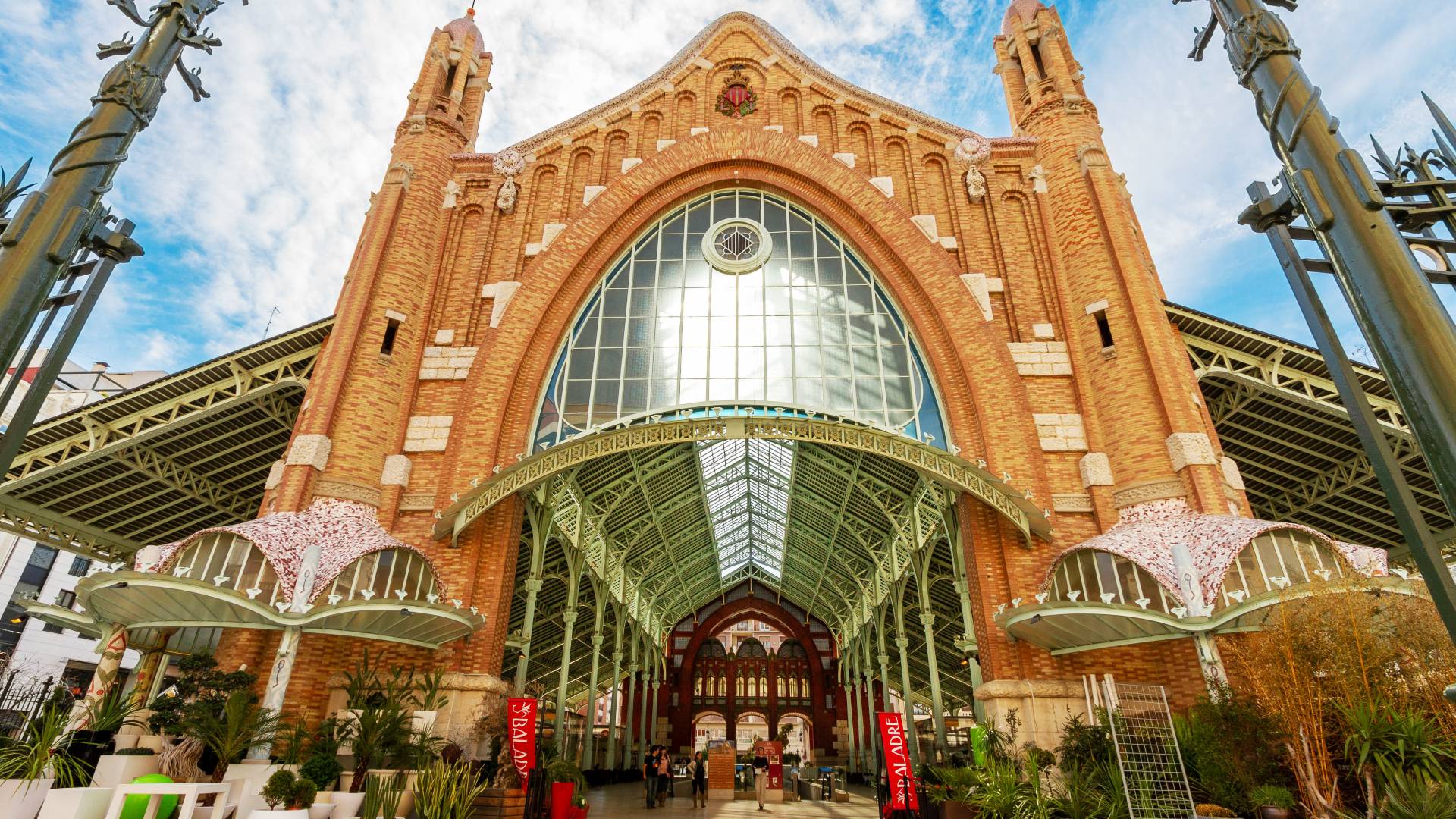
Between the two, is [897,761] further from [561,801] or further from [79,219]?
[79,219]

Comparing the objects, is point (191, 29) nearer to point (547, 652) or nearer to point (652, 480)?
point (652, 480)

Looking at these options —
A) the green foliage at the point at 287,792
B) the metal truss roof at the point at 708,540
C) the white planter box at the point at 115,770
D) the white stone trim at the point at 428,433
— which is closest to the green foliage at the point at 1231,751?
the metal truss roof at the point at 708,540

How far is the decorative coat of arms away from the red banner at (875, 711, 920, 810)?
18.9m

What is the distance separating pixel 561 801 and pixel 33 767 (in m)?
7.99

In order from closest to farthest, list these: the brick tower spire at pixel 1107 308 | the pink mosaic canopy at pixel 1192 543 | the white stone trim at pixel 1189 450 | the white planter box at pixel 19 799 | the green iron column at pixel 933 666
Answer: the white planter box at pixel 19 799
the pink mosaic canopy at pixel 1192 543
the white stone trim at pixel 1189 450
the brick tower spire at pixel 1107 308
the green iron column at pixel 933 666

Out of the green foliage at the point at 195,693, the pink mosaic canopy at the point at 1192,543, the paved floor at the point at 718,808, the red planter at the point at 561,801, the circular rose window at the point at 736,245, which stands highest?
the circular rose window at the point at 736,245

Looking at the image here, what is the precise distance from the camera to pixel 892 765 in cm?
1288

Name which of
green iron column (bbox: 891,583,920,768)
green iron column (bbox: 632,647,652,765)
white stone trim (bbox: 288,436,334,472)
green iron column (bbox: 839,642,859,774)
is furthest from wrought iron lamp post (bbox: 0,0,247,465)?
green iron column (bbox: 839,642,859,774)

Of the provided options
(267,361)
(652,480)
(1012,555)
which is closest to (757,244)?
(652,480)

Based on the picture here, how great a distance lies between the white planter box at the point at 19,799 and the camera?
24.8ft

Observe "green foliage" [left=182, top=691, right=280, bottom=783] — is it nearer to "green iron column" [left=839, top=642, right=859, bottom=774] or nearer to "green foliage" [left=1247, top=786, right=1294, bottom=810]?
"green foliage" [left=1247, top=786, right=1294, bottom=810]

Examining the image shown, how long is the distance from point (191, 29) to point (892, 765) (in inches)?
520

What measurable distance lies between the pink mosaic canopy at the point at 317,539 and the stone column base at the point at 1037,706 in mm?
11671

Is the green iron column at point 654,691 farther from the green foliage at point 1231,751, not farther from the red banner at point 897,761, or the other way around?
the green foliage at point 1231,751
